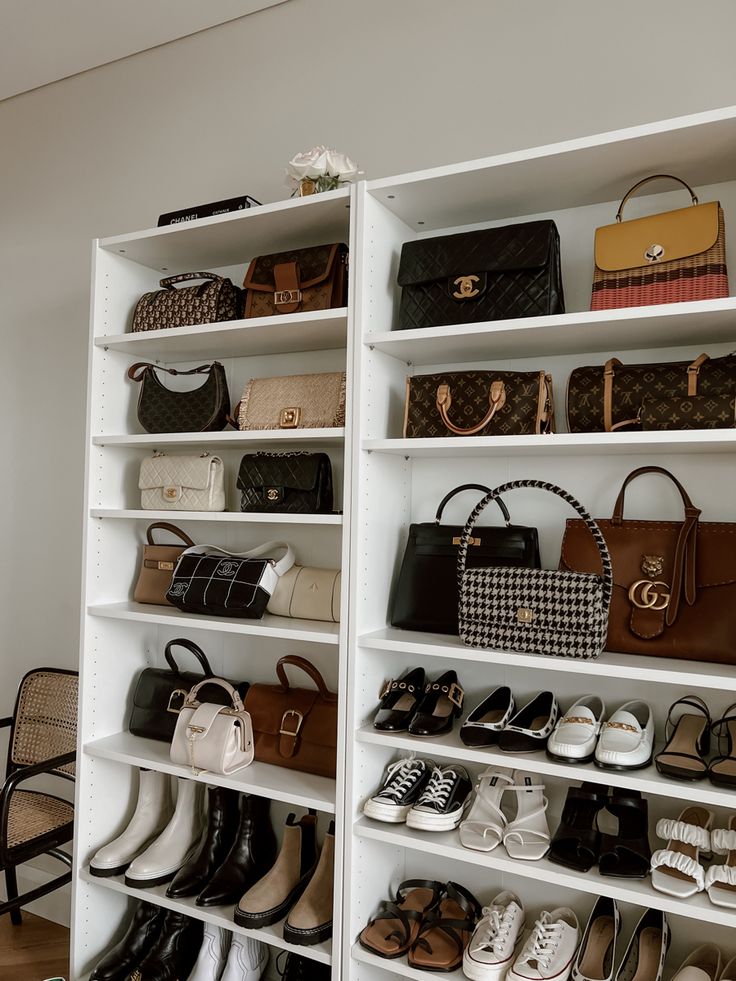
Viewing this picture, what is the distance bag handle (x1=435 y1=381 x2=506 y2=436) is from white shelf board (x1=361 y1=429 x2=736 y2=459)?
0.11 ft

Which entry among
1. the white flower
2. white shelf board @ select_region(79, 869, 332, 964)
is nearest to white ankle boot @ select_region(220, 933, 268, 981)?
white shelf board @ select_region(79, 869, 332, 964)

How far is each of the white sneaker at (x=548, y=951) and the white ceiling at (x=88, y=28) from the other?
274 centimetres

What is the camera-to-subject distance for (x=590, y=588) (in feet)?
5.08

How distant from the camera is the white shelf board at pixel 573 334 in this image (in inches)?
57.9

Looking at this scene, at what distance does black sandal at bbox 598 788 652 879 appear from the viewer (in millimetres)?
1505

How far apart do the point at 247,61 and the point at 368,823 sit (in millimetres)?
2350

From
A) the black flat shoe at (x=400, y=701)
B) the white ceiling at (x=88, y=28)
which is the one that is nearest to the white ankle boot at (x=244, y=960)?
the black flat shoe at (x=400, y=701)

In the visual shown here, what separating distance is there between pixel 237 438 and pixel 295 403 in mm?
184

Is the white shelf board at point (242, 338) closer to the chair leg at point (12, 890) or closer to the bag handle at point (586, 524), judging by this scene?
the bag handle at point (586, 524)

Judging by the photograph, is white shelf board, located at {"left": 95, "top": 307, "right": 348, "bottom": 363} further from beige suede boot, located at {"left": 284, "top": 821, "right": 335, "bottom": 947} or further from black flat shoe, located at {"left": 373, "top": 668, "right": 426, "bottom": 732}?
beige suede boot, located at {"left": 284, "top": 821, "right": 335, "bottom": 947}

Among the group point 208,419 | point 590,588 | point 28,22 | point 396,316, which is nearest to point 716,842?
point 590,588

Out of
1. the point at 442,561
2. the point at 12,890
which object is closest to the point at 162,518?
the point at 442,561

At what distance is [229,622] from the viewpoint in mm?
1984

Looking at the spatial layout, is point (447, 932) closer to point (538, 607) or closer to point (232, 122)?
point (538, 607)
